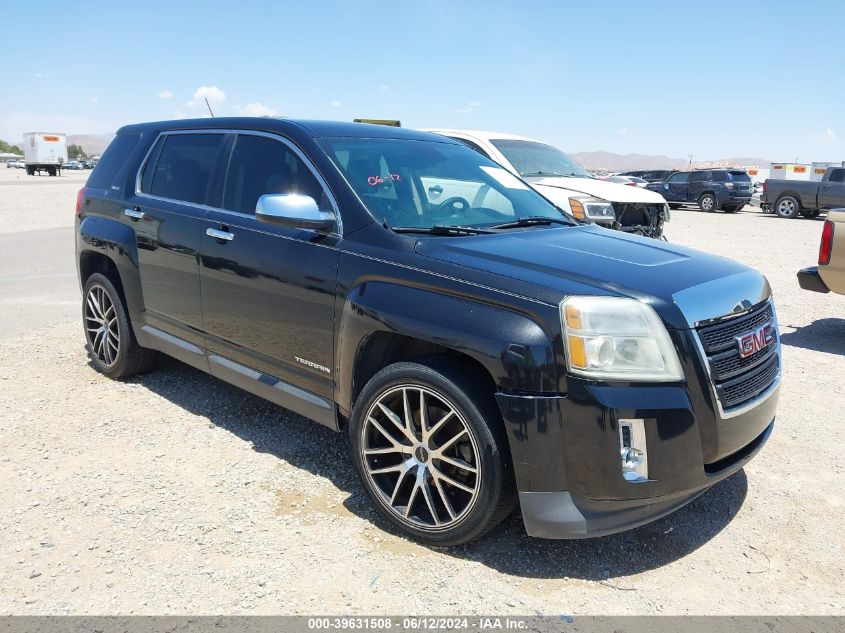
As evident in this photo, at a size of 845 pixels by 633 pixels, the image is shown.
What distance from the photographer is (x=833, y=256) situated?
6.34 metres

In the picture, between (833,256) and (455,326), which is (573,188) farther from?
(455,326)

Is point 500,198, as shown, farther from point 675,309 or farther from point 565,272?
point 675,309

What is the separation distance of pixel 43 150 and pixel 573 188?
209 feet

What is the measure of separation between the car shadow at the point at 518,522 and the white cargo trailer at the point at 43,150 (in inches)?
2562

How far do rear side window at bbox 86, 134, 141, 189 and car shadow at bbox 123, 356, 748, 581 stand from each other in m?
1.82

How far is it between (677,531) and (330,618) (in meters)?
1.74

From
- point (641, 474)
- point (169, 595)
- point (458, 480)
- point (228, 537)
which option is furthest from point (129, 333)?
point (641, 474)

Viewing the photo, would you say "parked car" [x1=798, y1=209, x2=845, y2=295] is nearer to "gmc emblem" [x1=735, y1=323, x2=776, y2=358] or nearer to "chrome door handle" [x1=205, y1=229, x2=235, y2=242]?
"gmc emblem" [x1=735, y1=323, x2=776, y2=358]

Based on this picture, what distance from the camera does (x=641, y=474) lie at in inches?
105

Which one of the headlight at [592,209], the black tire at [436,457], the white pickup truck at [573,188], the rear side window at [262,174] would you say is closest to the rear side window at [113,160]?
the rear side window at [262,174]

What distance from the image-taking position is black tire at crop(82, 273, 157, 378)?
5.05 metres

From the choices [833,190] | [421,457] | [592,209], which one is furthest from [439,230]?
[833,190]

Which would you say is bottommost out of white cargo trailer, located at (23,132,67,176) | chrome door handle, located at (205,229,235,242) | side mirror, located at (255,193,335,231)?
chrome door handle, located at (205,229,235,242)

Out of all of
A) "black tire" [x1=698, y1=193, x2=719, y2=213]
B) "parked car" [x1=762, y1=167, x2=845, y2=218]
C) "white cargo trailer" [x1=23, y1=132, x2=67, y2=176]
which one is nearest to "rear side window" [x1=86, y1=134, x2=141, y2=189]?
"parked car" [x1=762, y1=167, x2=845, y2=218]
